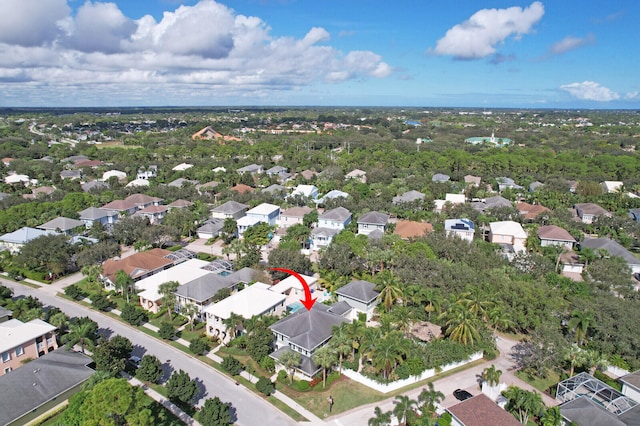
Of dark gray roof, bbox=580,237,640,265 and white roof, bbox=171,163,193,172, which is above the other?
white roof, bbox=171,163,193,172

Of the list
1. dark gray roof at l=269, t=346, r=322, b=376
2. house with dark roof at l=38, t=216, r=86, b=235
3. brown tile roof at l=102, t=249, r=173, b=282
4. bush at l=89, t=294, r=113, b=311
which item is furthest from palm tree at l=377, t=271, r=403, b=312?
house with dark roof at l=38, t=216, r=86, b=235

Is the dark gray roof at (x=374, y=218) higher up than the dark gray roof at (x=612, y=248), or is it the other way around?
the dark gray roof at (x=374, y=218)

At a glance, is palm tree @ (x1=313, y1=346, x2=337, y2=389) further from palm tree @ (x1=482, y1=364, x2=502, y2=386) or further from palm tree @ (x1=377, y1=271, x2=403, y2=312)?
palm tree @ (x1=482, y1=364, x2=502, y2=386)

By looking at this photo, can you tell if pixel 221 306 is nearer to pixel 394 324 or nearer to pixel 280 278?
pixel 280 278

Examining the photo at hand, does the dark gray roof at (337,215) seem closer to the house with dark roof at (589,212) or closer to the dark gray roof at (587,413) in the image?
the dark gray roof at (587,413)

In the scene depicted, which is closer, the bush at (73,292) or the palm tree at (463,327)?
the palm tree at (463,327)

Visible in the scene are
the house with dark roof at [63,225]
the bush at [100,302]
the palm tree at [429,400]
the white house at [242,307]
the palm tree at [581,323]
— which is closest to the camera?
the palm tree at [429,400]

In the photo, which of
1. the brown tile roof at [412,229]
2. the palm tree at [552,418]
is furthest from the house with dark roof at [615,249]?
the palm tree at [552,418]
